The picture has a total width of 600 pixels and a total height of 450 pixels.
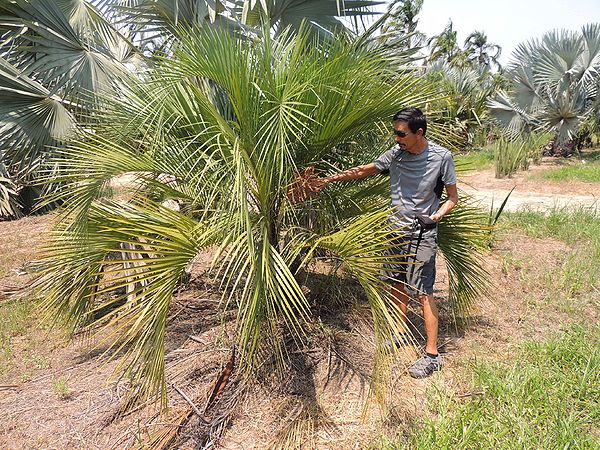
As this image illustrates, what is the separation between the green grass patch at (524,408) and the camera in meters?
2.40

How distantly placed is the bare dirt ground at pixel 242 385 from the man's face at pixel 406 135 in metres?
1.29

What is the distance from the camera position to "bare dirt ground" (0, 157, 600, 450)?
259cm

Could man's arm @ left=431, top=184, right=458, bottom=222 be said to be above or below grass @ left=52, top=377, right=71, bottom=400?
above

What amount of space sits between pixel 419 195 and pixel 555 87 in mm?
13046

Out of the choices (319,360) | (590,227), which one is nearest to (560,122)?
(590,227)

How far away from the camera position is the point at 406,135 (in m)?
2.73

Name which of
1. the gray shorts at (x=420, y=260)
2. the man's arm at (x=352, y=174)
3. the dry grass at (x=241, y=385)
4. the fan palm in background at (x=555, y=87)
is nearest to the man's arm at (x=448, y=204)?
the gray shorts at (x=420, y=260)

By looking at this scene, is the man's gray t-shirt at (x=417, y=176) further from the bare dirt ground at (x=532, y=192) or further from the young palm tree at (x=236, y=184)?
the bare dirt ground at (x=532, y=192)

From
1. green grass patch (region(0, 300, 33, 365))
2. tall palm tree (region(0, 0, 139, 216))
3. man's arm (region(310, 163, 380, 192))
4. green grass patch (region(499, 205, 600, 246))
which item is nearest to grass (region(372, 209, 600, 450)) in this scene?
man's arm (region(310, 163, 380, 192))

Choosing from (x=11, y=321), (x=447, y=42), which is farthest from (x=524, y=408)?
(x=447, y=42)

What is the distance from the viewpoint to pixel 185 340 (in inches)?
135

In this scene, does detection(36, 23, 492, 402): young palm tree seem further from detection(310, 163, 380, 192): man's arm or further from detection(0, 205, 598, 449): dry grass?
detection(0, 205, 598, 449): dry grass

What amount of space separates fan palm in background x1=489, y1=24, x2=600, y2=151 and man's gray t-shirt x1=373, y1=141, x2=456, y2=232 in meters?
12.7

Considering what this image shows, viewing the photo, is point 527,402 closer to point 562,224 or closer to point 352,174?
point 352,174
